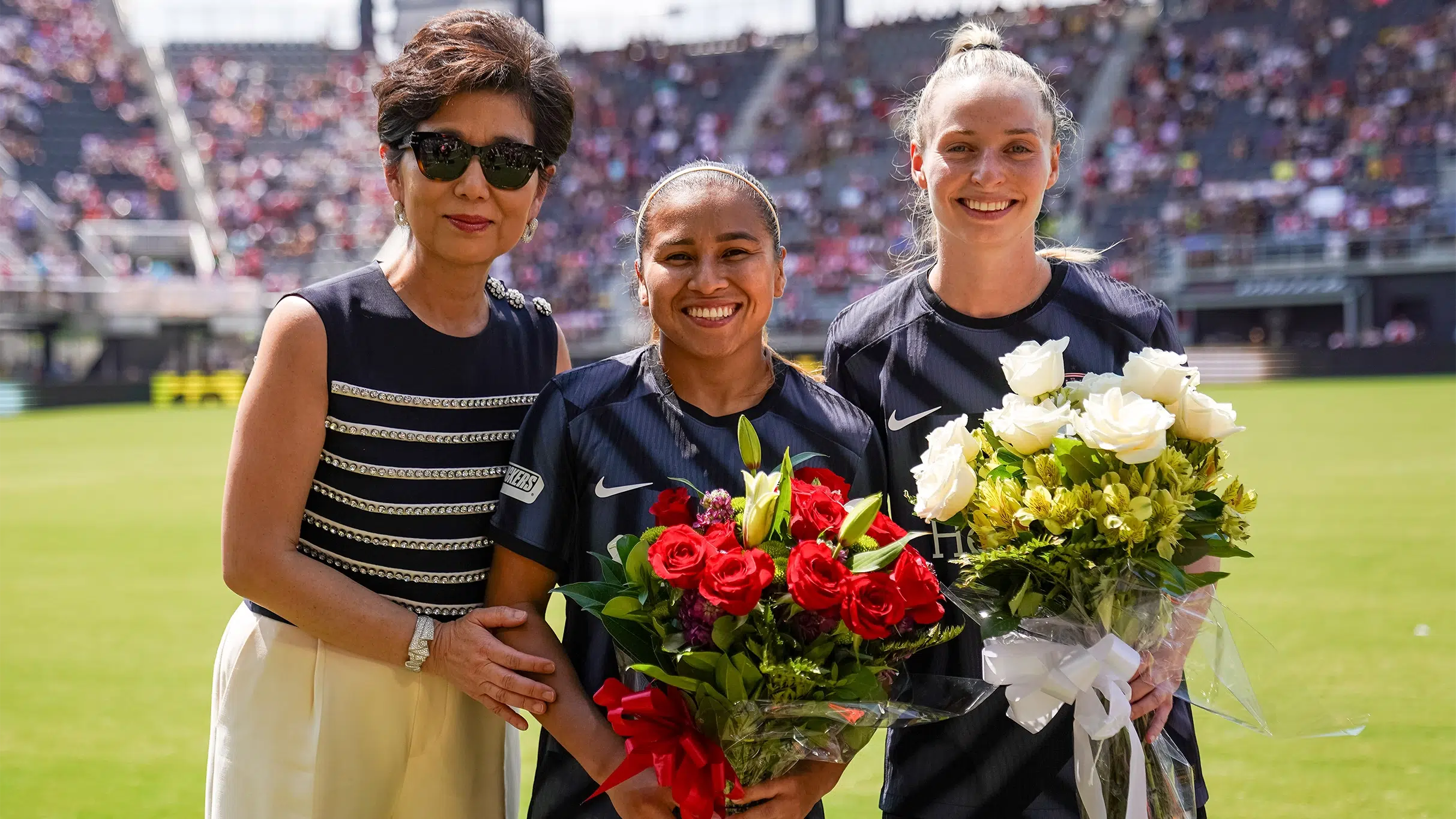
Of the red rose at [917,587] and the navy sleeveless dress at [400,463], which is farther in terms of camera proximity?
the navy sleeveless dress at [400,463]

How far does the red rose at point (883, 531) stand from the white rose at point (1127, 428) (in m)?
0.36

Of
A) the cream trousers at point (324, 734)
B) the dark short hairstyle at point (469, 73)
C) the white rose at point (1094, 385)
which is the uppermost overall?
the dark short hairstyle at point (469, 73)

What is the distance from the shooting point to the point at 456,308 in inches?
111

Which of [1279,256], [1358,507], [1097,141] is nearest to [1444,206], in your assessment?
[1279,256]

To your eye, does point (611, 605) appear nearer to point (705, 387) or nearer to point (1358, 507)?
point (705, 387)

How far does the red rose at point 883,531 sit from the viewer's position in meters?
2.20

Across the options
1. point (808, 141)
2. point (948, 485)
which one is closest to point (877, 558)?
point (948, 485)

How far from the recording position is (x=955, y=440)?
2.31 meters

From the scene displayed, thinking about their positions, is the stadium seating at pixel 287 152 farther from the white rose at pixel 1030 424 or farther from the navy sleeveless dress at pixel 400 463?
the white rose at pixel 1030 424

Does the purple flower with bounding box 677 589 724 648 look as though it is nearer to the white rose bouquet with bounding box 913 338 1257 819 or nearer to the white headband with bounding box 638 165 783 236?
Result: the white rose bouquet with bounding box 913 338 1257 819

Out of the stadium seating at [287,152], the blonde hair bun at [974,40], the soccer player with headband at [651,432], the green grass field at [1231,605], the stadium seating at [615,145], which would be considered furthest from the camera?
the stadium seating at [287,152]

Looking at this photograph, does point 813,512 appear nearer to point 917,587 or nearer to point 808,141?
point 917,587

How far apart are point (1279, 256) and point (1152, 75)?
8.45 meters

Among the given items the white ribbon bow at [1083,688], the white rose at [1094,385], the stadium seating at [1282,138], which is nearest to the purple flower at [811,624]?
the white ribbon bow at [1083,688]
